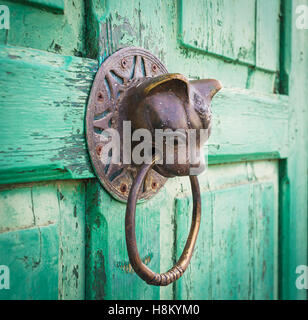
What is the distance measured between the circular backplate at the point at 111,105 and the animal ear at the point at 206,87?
0.22 feet

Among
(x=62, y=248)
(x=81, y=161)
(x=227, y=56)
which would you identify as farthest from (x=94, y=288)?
(x=227, y=56)

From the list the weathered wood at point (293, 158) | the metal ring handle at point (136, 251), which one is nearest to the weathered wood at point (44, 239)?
the metal ring handle at point (136, 251)

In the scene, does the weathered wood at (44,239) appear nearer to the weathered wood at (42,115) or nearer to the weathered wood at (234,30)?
the weathered wood at (42,115)

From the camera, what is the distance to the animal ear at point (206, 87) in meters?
0.43

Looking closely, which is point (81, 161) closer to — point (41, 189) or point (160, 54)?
point (41, 189)

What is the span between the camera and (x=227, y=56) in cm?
60

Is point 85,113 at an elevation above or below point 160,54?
below

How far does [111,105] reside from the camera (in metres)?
0.40

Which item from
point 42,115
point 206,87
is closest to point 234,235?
point 206,87

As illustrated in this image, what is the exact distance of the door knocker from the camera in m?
0.38

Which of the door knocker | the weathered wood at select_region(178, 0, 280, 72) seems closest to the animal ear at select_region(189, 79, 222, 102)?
the door knocker

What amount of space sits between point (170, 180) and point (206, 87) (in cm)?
17

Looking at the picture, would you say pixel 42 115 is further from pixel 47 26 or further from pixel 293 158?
pixel 293 158
